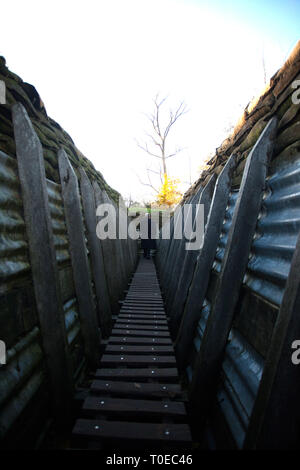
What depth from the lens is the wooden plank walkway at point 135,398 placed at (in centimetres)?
138

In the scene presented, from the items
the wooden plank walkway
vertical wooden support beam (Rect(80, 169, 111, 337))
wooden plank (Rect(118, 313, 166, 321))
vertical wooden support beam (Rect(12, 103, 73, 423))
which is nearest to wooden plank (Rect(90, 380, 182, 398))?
the wooden plank walkway

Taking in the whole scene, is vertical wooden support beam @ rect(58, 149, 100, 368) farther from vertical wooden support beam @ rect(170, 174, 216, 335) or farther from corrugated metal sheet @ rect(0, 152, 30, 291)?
vertical wooden support beam @ rect(170, 174, 216, 335)

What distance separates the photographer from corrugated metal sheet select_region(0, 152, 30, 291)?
1.20m

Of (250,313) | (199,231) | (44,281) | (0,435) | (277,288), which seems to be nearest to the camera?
(0,435)

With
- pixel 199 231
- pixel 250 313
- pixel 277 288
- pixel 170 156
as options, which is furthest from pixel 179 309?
pixel 170 156

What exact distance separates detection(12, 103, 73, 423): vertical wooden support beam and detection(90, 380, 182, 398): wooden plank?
374 mm

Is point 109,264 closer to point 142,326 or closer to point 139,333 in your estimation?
point 142,326

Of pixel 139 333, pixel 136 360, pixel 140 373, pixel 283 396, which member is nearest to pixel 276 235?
pixel 283 396

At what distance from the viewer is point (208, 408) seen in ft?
4.93

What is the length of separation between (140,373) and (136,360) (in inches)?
8.0

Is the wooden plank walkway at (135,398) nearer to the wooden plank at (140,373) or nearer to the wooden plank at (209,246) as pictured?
the wooden plank at (140,373)

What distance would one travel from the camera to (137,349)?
96.1 inches
